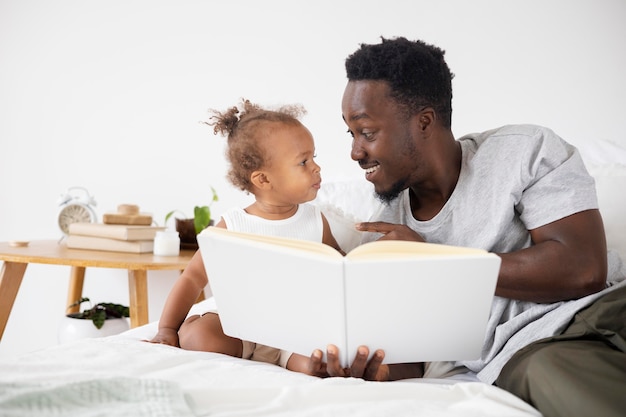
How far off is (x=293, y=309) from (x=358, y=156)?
0.46 meters

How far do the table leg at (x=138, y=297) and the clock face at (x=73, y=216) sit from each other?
43cm

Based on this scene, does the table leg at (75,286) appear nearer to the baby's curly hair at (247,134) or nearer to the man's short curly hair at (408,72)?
the baby's curly hair at (247,134)

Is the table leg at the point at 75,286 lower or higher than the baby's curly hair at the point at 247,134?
lower

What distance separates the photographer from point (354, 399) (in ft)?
Result: 3.08

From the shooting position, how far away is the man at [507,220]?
100 cm

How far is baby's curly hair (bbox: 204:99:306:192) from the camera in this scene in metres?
1.49

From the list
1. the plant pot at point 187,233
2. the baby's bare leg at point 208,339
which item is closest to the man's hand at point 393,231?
the baby's bare leg at point 208,339

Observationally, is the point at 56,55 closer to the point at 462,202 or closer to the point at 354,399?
the point at 462,202

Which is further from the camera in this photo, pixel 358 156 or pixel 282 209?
pixel 282 209

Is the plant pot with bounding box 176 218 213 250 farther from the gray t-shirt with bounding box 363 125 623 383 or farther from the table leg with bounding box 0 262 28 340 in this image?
the gray t-shirt with bounding box 363 125 623 383

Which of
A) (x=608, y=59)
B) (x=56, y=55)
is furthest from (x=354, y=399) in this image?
(x=56, y=55)

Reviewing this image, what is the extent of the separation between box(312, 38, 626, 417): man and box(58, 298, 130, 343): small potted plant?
3.95 ft

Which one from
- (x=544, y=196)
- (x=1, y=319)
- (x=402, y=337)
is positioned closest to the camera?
(x=402, y=337)

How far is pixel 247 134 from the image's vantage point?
1.50 m
